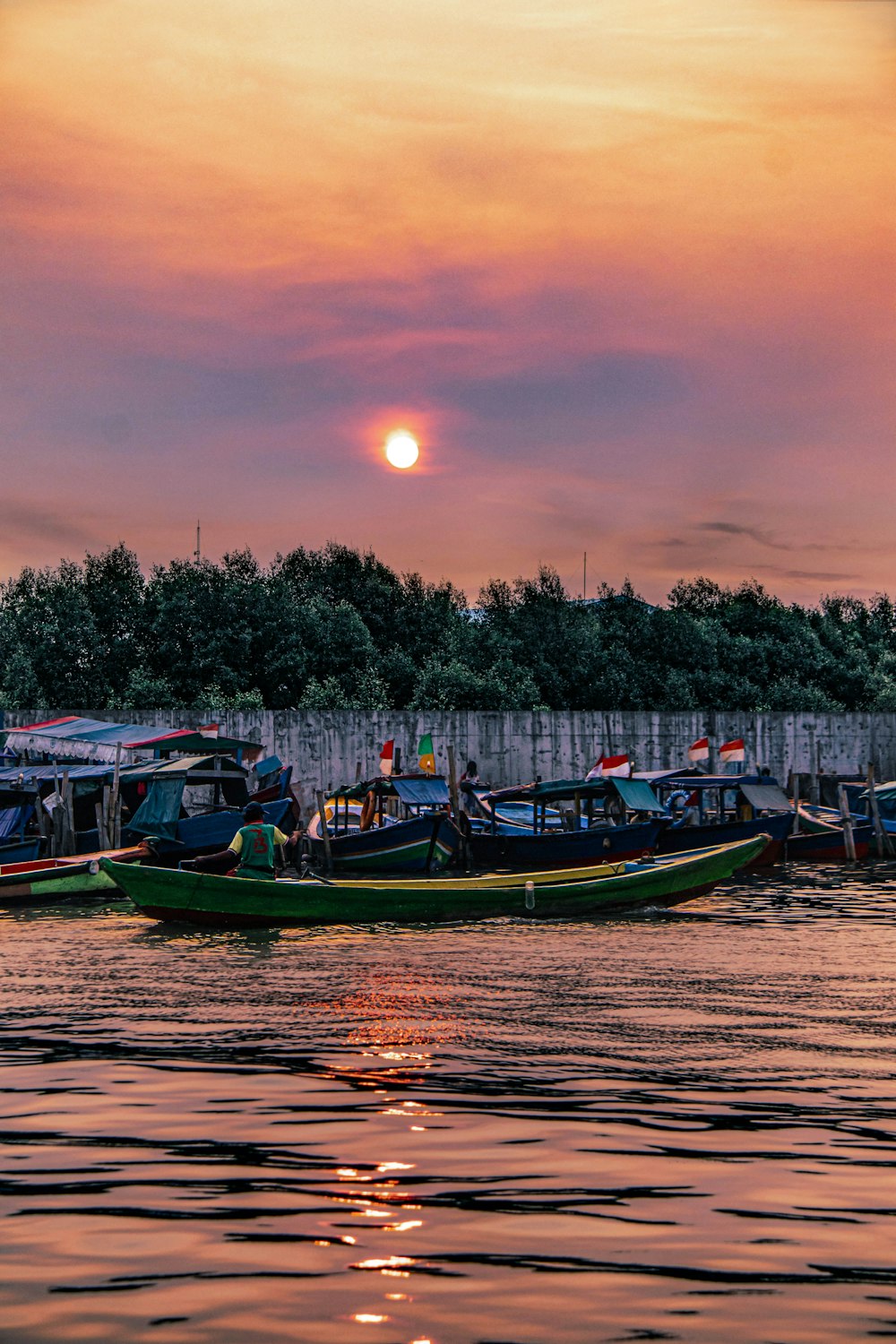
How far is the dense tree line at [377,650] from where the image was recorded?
196 ft

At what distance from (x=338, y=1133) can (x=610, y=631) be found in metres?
63.2

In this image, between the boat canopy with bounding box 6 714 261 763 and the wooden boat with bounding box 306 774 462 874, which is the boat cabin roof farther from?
the boat canopy with bounding box 6 714 261 763

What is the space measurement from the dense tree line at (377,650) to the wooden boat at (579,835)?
2430 centimetres

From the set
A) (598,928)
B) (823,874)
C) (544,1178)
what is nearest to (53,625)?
(823,874)

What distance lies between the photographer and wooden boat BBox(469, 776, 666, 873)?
28.7 m

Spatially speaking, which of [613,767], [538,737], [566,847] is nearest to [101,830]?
[566,847]

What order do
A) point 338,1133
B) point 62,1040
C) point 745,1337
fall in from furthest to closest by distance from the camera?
point 62,1040, point 338,1133, point 745,1337

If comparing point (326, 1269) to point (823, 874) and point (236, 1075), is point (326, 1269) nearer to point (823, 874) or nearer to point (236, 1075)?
point (236, 1075)

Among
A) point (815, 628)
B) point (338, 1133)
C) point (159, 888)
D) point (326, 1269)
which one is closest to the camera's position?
point (326, 1269)

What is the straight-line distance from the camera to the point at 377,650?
217 ft

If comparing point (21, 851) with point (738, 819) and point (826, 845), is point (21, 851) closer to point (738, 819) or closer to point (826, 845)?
point (738, 819)

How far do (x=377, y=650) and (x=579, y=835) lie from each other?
37.9 metres

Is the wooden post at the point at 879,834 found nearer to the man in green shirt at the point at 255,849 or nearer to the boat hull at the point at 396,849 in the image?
the boat hull at the point at 396,849

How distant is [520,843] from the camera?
102 feet
